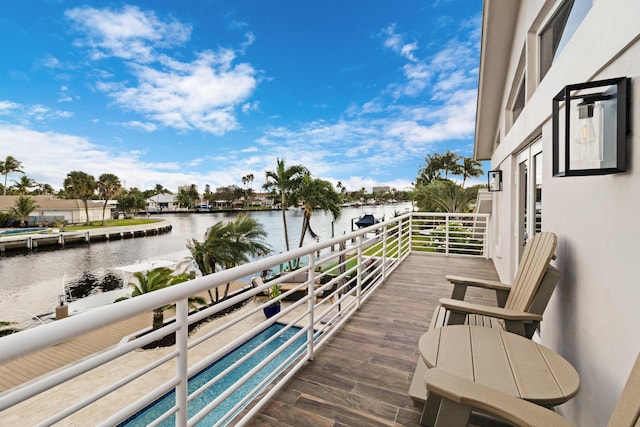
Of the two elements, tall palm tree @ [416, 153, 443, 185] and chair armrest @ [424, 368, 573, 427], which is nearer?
chair armrest @ [424, 368, 573, 427]

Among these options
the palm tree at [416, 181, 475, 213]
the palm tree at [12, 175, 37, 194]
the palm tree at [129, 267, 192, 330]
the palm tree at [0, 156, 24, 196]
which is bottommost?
the palm tree at [129, 267, 192, 330]

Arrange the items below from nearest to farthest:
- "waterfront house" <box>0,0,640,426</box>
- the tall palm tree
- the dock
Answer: "waterfront house" <box>0,0,640,426</box>, the tall palm tree, the dock

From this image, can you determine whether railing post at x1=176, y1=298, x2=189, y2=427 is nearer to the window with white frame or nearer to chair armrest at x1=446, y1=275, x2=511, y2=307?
chair armrest at x1=446, y1=275, x2=511, y2=307

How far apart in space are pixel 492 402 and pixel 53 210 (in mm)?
59412

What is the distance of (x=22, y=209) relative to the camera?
42031 millimetres

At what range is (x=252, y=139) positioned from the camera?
48500mm

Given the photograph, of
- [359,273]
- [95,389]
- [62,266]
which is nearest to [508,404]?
[359,273]

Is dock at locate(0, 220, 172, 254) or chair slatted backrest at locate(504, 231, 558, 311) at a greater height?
chair slatted backrest at locate(504, 231, 558, 311)

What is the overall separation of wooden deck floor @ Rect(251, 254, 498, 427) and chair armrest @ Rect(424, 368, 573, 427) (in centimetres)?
95

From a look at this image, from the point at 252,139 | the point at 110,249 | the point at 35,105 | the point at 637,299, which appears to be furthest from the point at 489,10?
the point at 35,105

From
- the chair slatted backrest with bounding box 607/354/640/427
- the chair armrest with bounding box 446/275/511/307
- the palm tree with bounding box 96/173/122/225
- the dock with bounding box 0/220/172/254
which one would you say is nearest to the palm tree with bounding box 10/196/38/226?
the dock with bounding box 0/220/172/254

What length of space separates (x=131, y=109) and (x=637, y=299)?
50.8 metres

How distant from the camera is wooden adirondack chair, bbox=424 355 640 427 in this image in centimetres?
91

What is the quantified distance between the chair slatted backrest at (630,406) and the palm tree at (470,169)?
109 feet
